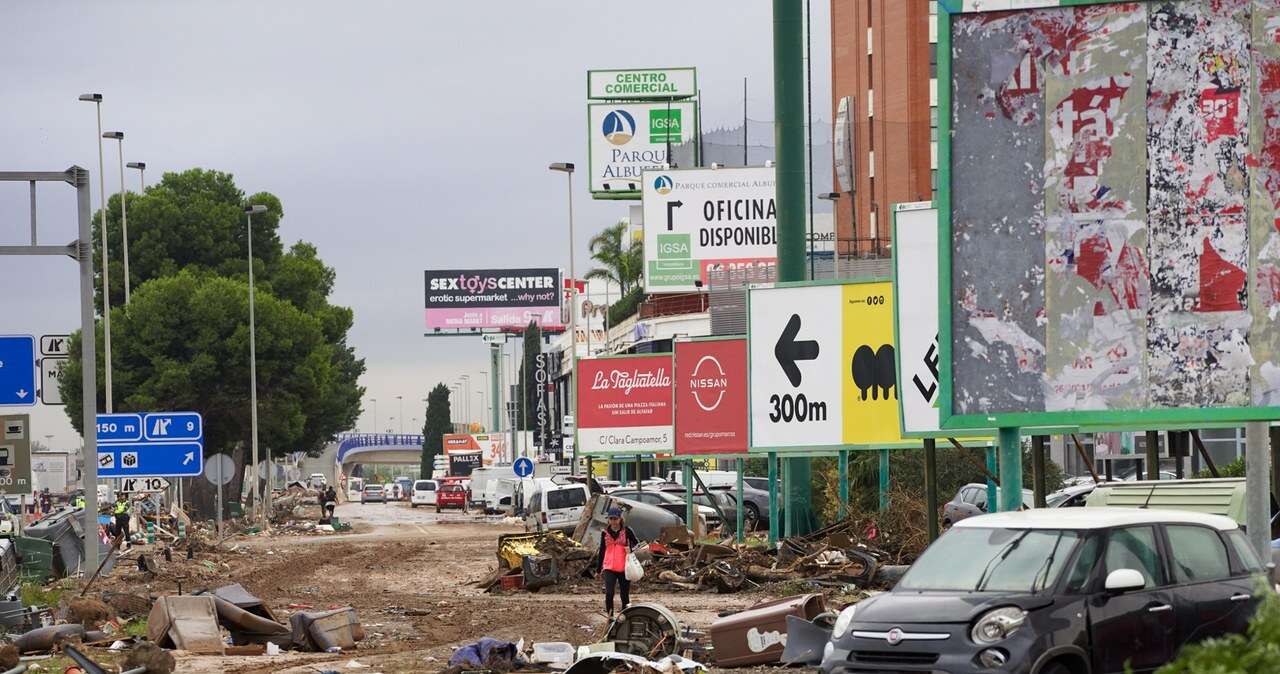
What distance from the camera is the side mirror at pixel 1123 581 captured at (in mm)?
11641

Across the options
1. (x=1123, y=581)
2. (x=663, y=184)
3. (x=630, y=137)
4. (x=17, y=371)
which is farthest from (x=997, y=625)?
(x=630, y=137)

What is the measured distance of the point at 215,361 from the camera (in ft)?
252

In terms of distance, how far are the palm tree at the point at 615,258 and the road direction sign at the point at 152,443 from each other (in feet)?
240

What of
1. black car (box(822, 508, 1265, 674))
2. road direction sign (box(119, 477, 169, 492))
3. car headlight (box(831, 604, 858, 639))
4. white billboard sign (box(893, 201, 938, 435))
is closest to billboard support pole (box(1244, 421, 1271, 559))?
black car (box(822, 508, 1265, 674))

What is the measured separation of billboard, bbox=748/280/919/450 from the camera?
100ft

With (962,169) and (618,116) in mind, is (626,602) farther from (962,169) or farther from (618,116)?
(618,116)

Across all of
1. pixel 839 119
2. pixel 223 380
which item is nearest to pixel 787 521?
pixel 839 119

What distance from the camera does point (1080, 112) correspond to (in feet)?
53.3

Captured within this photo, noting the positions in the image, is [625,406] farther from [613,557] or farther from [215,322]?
[215,322]

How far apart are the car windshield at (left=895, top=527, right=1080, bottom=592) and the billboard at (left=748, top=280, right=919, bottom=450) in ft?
56.5

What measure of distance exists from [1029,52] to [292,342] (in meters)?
66.5

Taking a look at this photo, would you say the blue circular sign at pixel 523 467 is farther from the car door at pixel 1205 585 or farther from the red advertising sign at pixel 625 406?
the car door at pixel 1205 585

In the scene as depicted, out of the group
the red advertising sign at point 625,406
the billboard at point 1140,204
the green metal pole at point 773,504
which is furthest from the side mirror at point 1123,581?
the red advertising sign at point 625,406

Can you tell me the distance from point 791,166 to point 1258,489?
21936mm
